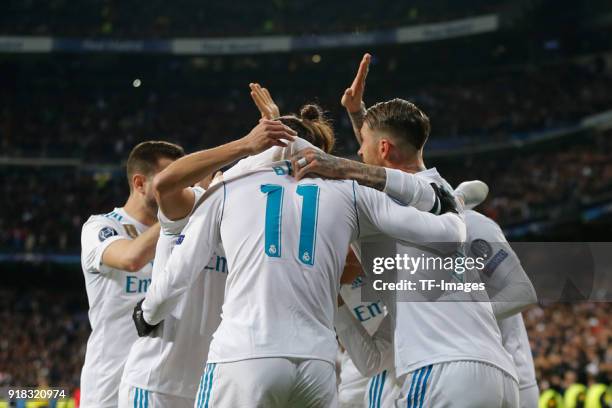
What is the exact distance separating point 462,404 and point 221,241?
128 cm

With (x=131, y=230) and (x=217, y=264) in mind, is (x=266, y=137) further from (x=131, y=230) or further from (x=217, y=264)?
(x=131, y=230)

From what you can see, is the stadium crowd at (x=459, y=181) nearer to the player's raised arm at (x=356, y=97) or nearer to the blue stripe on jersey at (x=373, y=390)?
the player's raised arm at (x=356, y=97)

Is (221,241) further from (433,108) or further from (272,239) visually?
(433,108)

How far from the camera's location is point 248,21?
38.3m

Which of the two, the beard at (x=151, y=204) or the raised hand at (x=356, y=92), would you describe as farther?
the beard at (x=151, y=204)

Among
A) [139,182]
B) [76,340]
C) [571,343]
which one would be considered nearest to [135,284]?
[139,182]

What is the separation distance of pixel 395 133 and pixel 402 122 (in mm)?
63

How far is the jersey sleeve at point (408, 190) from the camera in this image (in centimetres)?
371

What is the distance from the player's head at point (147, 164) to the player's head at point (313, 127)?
116 cm

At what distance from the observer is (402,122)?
4.00 meters

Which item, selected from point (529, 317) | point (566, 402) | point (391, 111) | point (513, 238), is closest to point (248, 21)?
point (513, 238)

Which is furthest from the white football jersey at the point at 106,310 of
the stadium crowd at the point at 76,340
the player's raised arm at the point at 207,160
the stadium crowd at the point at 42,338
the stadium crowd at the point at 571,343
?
the stadium crowd at the point at 42,338

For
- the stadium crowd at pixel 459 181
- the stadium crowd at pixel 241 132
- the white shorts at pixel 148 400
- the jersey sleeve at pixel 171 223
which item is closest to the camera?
the jersey sleeve at pixel 171 223

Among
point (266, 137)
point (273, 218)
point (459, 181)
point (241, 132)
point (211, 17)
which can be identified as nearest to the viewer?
point (273, 218)
